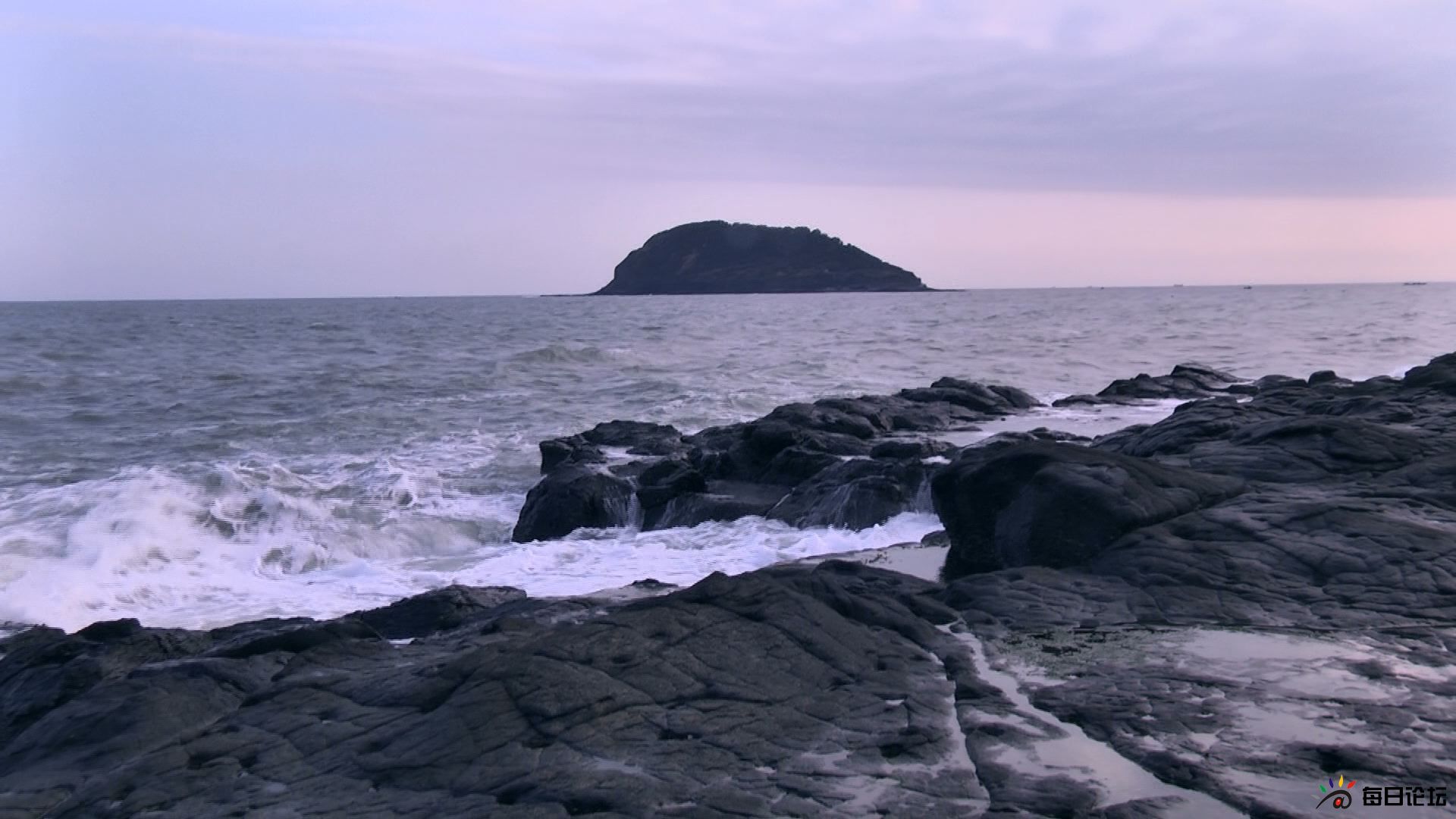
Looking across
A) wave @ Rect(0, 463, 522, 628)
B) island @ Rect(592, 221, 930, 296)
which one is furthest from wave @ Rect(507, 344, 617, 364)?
island @ Rect(592, 221, 930, 296)

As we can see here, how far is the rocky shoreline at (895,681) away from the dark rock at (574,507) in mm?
4499

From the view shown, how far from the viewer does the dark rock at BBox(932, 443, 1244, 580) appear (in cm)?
929

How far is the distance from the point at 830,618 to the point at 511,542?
28.2ft

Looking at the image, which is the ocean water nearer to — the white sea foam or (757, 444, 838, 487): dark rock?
the white sea foam

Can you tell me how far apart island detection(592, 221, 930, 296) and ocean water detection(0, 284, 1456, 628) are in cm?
11367

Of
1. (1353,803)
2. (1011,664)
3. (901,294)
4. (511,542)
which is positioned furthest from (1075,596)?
(901,294)

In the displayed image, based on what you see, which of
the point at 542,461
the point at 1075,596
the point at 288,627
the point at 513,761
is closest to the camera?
the point at 513,761

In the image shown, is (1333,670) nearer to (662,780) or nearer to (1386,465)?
(662,780)

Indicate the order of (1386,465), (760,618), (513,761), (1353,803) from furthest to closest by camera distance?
(1386,465) < (760,618) < (513,761) < (1353,803)

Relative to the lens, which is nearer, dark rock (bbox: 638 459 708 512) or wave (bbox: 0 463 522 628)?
wave (bbox: 0 463 522 628)

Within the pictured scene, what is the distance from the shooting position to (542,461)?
19844mm

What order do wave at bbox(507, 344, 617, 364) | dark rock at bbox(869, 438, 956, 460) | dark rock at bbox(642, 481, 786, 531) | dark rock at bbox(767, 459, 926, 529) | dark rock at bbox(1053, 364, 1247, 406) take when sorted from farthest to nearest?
wave at bbox(507, 344, 617, 364)
dark rock at bbox(1053, 364, 1247, 406)
dark rock at bbox(869, 438, 956, 460)
dark rock at bbox(642, 481, 786, 531)
dark rock at bbox(767, 459, 926, 529)

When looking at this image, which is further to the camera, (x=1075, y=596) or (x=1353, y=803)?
(x=1075, y=596)

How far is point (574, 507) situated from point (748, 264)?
166059 mm
